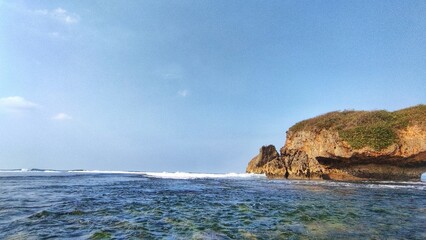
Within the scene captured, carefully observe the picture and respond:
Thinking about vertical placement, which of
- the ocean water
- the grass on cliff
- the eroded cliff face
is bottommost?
the ocean water

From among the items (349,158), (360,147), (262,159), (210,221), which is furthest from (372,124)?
(210,221)

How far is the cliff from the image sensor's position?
37.8m

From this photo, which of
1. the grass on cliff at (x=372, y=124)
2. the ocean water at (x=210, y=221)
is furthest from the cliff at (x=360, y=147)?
the ocean water at (x=210, y=221)

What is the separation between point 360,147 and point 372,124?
15.9 feet

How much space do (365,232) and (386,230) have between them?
93 cm

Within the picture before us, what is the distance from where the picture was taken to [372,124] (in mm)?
41938

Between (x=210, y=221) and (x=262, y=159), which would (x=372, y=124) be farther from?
(x=210, y=221)

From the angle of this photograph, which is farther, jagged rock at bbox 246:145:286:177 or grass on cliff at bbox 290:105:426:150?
jagged rock at bbox 246:145:286:177

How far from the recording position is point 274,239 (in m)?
8.34

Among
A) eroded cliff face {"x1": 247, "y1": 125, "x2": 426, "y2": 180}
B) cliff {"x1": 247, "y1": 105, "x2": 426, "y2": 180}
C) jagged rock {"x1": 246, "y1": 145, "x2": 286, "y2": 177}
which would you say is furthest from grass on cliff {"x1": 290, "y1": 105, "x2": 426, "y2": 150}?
jagged rock {"x1": 246, "y1": 145, "x2": 286, "y2": 177}

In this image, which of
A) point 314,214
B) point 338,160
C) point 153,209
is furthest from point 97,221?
point 338,160

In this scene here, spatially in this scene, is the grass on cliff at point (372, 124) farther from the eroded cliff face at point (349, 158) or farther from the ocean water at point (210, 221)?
the ocean water at point (210, 221)

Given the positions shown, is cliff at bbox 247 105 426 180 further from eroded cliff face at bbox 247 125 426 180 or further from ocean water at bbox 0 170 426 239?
ocean water at bbox 0 170 426 239

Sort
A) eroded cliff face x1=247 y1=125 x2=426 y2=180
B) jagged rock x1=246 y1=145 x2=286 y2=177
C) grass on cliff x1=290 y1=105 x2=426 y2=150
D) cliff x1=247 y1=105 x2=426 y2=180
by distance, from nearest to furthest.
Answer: eroded cliff face x1=247 y1=125 x2=426 y2=180
cliff x1=247 y1=105 x2=426 y2=180
grass on cliff x1=290 y1=105 x2=426 y2=150
jagged rock x1=246 y1=145 x2=286 y2=177
